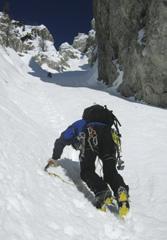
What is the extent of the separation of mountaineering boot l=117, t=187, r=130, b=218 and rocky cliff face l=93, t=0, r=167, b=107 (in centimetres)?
1539

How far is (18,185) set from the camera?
5.81 metres

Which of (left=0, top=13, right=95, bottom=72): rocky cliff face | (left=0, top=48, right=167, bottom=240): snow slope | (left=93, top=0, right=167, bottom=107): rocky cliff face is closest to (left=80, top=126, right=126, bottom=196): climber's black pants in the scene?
(left=0, top=48, right=167, bottom=240): snow slope

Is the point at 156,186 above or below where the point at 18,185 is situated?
below

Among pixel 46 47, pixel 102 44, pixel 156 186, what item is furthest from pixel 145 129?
pixel 46 47

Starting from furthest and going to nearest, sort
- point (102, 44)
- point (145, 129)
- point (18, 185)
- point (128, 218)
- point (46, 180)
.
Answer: point (102, 44) → point (145, 129) → point (46, 180) → point (128, 218) → point (18, 185)

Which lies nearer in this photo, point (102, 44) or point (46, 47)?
point (102, 44)

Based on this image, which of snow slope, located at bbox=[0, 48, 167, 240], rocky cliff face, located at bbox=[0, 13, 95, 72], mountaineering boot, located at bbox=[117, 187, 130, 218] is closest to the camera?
snow slope, located at bbox=[0, 48, 167, 240]

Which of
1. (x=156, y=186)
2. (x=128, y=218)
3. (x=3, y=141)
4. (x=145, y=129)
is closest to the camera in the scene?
(x=128, y=218)

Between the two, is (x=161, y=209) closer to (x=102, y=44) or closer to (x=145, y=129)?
(x=145, y=129)

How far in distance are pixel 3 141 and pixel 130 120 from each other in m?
9.26

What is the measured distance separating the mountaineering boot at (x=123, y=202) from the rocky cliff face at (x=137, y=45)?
50.5ft

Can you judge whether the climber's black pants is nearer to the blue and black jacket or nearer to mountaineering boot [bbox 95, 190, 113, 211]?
mountaineering boot [bbox 95, 190, 113, 211]

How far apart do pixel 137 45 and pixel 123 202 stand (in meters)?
19.9

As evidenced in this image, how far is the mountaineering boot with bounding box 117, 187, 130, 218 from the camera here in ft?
20.5
